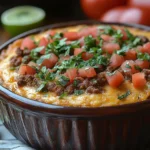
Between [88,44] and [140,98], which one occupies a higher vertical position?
[88,44]

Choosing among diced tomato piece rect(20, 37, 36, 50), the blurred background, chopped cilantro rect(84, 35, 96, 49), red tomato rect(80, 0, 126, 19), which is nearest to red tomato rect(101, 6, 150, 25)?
the blurred background

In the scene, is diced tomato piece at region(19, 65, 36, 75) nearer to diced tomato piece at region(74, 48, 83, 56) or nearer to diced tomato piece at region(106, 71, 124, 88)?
diced tomato piece at region(74, 48, 83, 56)

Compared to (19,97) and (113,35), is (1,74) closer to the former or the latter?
(19,97)

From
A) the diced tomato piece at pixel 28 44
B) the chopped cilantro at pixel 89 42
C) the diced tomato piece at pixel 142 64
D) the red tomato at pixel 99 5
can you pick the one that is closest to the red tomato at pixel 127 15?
the red tomato at pixel 99 5

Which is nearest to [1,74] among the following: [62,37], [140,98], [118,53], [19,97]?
[19,97]

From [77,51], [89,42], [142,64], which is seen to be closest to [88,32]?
[89,42]

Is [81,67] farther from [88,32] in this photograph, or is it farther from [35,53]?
[88,32]
